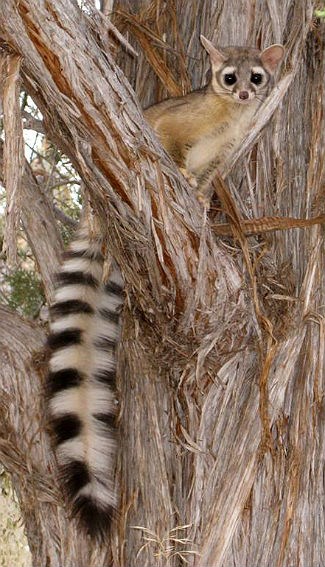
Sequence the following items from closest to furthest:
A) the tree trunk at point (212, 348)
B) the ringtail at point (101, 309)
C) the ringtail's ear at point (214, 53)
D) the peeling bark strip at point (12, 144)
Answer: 1. the peeling bark strip at point (12, 144)
2. the tree trunk at point (212, 348)
3. the ringtail at point (101, 309)
4. the ringtail's ear at point (214, 53)

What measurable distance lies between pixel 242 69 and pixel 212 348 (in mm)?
1146

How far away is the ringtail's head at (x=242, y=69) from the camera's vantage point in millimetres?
3969

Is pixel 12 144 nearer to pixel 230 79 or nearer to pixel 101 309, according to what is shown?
pixel 101 309

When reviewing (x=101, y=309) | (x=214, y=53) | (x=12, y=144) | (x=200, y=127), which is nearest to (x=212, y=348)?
(x=101, y=309)

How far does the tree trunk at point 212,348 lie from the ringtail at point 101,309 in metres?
0.12

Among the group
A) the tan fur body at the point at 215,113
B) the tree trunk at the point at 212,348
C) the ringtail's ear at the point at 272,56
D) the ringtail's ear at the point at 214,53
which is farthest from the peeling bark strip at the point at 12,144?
the ringtail's ear at the point at 272,56

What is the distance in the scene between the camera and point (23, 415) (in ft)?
13.2

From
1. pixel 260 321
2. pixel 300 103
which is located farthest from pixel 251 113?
pixel 260 321

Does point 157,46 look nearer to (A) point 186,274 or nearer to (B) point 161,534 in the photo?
(A) point 186,274

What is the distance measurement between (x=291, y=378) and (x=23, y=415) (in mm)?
1082

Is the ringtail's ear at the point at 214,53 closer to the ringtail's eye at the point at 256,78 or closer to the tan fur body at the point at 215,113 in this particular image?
the tan fur body at the point at 215,113

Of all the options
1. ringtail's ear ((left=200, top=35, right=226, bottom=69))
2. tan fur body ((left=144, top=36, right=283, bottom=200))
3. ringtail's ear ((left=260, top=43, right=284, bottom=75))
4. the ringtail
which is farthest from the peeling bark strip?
ringtail's ear ((left=260, top=43, right=284, bottom=75))

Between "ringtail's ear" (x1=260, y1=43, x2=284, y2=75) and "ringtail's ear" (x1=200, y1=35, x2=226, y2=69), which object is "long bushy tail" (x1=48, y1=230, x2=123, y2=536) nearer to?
"ringtail's ear" (x1=200, y1=35, x2=226, y2=69)

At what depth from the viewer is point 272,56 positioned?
158 inches
